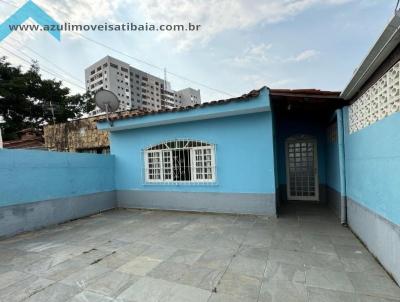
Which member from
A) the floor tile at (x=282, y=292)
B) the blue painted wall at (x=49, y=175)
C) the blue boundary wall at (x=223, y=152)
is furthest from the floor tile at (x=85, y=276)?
the blue boundary wall at (x=223, y=152)

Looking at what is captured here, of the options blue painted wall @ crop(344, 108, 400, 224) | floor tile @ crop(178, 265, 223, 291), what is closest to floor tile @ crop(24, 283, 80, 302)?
floor tile @ crop(178, 265, 223, 291)

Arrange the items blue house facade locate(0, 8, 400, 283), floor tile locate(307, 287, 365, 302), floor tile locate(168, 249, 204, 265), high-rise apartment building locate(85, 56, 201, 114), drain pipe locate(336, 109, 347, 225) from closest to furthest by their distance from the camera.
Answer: floor tile locate(307, 287, 365, 302), blue house facade locate(0, 8, 400, 283), floor tile locate(168, 249, 204, 265), drain pipe locate(336, 109, 347, 225), high-rise apartment building locate(85, 56, 201, 114)

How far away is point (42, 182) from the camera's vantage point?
6.33 m

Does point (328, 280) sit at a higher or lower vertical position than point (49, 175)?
lower

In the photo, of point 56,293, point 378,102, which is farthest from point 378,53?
point 56,293

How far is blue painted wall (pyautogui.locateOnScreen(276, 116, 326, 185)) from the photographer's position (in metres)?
8.30

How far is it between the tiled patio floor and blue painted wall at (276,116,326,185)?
298 cm

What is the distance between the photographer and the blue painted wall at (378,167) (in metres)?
2.88

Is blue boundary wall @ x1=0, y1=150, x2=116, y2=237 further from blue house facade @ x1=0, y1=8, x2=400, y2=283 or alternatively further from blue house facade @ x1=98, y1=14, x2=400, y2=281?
blue house facade @ x1=98, y1=14, x2=400, y2=281

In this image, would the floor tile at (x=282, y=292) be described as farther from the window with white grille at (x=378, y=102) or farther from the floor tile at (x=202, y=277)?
the window with white grille at (x=378, y=102)

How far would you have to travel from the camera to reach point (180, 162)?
760 centimetres

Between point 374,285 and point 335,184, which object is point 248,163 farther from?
point 374,285

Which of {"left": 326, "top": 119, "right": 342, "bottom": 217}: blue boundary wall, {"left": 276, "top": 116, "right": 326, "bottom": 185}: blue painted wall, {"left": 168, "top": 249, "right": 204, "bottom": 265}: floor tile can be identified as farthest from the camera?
{"left": 276, "top": 116, "right": 326, "bottom": 185}: blue painted wall

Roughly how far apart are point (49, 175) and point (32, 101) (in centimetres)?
1833
